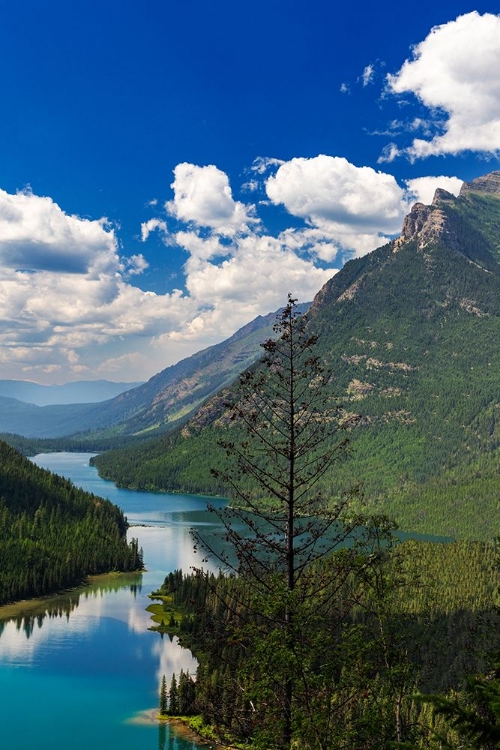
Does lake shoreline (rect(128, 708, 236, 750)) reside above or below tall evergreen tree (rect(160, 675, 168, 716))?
below

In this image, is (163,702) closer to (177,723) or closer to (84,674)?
(177,723)

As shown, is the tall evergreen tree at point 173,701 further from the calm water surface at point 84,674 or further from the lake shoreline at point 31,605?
the lake shoreline at point 31,605

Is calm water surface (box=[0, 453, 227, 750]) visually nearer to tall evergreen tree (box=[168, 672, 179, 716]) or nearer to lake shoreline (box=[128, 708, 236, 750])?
lake shoreline (box=[128, 708, 236, 750])

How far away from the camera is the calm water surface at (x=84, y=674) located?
98.9 m

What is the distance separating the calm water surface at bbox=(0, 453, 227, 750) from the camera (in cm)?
9894

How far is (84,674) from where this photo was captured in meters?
125

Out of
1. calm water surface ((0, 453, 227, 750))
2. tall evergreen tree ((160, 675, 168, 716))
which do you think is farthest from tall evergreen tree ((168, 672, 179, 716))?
calm water surface ((0, 453, 227, 750))

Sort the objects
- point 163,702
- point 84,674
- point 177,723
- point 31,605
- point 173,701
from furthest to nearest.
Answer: point 31,605
point 84,674
point 163,702
point 173,701
point 177,723

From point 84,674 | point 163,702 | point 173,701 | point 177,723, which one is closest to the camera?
point 177,723

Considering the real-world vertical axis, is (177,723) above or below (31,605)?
above

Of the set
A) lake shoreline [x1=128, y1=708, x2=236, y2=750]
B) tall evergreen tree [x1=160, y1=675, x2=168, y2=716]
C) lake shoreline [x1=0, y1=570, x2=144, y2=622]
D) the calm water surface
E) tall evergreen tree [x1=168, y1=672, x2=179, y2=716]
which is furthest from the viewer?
lake shoreline [x1=0, y1=570, x2=144, y2=622]

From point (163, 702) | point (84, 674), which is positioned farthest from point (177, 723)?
Answer: point (84, 674)

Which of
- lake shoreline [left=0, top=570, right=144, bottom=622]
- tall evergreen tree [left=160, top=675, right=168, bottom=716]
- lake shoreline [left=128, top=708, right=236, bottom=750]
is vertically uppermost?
tall evergreen tree [left=160, top=675, right=168, bottom=716]

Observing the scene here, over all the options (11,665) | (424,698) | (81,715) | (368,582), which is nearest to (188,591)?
(11,665)
